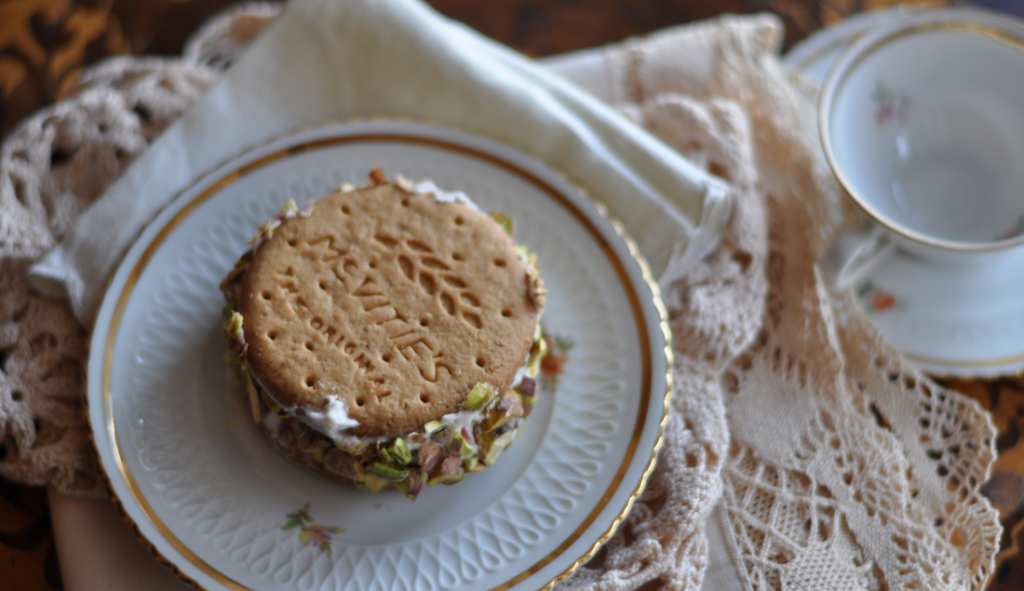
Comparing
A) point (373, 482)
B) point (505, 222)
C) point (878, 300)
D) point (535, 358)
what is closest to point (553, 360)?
point (535, 358)

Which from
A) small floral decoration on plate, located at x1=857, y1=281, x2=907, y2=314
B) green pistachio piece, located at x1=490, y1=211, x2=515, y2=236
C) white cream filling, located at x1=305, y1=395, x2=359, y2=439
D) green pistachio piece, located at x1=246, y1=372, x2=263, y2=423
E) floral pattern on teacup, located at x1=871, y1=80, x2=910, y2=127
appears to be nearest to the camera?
white cream filling, located at x1=305, y1=395, x2=359, y2=439

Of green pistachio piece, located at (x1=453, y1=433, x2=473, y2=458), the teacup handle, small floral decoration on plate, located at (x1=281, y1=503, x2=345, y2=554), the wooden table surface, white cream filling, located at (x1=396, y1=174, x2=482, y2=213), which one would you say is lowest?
small floral decoration on plate, located at (x1=281, y1=503, x2=345, y2=554)

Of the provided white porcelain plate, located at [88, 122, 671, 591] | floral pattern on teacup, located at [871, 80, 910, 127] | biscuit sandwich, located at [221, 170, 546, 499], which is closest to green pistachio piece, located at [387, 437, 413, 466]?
biscuit sandwich, located at [221, 170, 546, 499]

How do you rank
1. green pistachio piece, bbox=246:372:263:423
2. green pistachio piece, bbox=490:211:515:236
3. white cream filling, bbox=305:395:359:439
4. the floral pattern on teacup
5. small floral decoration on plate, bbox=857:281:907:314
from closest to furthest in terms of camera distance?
white cream filling, bbox=305:395:359:439, green pistachio piece, bbox=246:372:263:423, green pistachio piece, bbox=490:211:515:236, small floral decoration on plate, bbox=857:281:907:314, the floral pattern on teacup

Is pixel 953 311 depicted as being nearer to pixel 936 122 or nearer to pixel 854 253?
pixel 854 253

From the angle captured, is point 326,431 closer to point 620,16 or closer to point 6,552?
point 6,552

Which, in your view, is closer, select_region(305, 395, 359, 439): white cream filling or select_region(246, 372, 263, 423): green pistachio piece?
select_region(305, 395, 359, 439): white cream filling

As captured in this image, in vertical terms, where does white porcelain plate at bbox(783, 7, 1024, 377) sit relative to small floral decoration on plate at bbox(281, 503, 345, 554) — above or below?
above

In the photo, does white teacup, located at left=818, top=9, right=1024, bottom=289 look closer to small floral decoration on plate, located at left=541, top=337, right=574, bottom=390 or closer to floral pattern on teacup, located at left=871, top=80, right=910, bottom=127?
floral pattern on teacup, located at left=871, top=80, right=910, bottom=127

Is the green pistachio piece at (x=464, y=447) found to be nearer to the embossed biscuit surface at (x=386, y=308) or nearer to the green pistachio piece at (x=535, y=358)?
the embossed biscuit surface at (x=386, y=308)
